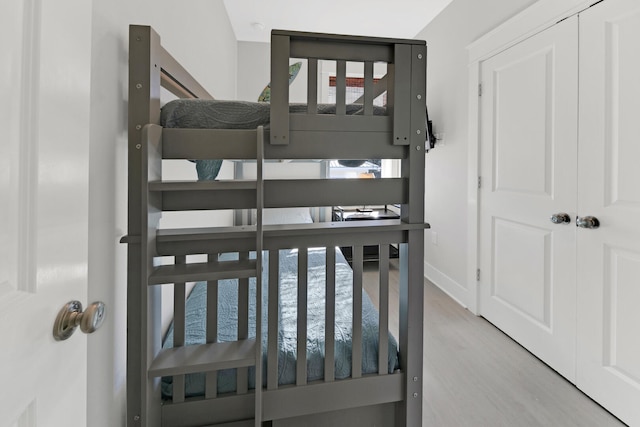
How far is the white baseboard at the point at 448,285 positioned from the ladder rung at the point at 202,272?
7.84 feet

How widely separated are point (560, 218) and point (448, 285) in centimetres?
144

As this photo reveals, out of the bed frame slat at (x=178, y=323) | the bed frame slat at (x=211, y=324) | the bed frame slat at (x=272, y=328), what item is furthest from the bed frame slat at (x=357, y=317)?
the bed frame slat at (x=178, y=323)

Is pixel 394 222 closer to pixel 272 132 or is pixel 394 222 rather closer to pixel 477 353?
pixel 272 132

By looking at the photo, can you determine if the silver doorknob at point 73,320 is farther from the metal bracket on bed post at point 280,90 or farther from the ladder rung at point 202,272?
the metal bracket on bed post at point 280,90

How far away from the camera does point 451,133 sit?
2.99 meters

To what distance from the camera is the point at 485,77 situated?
97.7 inches

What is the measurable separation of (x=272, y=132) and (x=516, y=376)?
77.9 inches

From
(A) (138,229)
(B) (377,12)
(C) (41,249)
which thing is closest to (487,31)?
(B) (377,12)

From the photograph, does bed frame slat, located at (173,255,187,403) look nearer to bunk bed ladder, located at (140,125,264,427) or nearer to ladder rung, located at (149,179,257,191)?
bunk bed ladder, located at (140,125,264,427)

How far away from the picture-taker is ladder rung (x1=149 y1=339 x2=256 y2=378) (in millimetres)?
935

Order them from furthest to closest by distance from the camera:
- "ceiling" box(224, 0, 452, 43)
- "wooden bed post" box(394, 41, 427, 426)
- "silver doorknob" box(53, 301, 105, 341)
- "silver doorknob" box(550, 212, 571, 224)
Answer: "ceiling" box(224, 0, 452, 43) → "silver doorknob" box(550, 212, 571, 224) → "wooden bed post" box(394, 41, 427, 426) → "silver doorknob" box(53, 301, 105, 341)

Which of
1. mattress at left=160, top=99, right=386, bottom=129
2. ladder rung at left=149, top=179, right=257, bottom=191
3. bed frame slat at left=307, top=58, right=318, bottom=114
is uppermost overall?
bed frame slat at left=307, top=58, right=318, bottom=114

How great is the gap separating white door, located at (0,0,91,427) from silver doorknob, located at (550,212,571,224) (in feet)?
7.38

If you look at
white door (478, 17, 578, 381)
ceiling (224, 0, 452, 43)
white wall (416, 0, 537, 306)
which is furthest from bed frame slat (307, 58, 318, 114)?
ceiling (224, 0, 452, 43)
